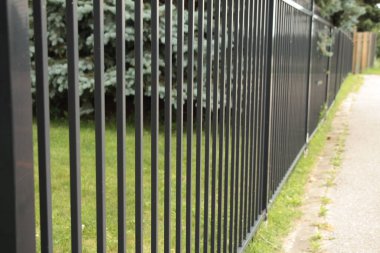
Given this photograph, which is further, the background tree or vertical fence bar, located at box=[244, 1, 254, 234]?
the background tree

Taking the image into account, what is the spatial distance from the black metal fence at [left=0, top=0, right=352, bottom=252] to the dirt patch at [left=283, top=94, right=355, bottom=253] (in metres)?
0.31

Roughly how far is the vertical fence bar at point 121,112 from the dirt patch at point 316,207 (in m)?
2.33

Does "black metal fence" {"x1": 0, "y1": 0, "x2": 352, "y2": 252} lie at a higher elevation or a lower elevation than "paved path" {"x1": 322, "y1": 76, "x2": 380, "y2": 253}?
higher

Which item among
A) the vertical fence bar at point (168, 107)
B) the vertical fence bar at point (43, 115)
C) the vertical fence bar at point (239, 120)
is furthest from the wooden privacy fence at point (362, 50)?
the vertical fence bar at point (43, 115)

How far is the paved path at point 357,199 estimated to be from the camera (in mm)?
4230

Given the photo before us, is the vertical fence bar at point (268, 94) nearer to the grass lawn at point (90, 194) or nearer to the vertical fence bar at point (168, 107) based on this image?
the grass lawn at point (90, 194)

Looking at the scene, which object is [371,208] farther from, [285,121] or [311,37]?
[311,37]

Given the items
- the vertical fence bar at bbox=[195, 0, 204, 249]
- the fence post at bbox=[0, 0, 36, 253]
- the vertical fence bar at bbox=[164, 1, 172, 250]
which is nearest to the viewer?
the fence post at bbox=[0, 0, 36, 253]

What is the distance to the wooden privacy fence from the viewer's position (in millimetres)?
27719

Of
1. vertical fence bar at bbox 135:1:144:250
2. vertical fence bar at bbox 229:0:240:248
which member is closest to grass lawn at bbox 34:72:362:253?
vertical fence bar at bbox 229:0:240:248

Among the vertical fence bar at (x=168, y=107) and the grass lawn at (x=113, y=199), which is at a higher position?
the vertical fence bar at (x=168, y=107)

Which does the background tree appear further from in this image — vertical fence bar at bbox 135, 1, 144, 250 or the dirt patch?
vertical fence bar at bbox 135, 1, 144, 250

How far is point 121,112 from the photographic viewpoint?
1.86 meters

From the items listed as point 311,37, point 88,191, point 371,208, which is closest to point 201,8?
point 88,191
